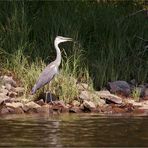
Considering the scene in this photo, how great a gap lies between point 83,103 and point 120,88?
68.6 inches

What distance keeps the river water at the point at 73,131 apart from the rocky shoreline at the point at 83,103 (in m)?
0.62

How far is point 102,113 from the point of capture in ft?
43.1

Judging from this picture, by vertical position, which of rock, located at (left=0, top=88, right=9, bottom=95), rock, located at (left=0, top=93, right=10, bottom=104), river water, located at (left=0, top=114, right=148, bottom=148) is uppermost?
rock, located at (left=0, top=88, right=9, bottom=95)

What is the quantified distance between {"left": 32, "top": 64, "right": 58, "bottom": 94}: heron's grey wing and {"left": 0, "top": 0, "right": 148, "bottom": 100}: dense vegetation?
0.34 meters

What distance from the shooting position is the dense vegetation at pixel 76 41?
50.1ft

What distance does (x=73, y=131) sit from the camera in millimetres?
10383

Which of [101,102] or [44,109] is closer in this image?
[44,109]

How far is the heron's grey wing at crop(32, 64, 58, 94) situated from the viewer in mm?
13594

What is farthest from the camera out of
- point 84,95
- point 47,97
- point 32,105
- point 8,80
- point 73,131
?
point 8,80

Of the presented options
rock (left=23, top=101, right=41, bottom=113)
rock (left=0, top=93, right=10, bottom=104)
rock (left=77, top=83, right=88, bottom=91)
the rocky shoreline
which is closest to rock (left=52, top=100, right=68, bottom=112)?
the rocky shoreline

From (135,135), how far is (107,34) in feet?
23.9

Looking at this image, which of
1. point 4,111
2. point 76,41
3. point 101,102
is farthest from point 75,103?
point 76,41

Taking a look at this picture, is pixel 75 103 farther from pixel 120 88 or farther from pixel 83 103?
pixel 120 88

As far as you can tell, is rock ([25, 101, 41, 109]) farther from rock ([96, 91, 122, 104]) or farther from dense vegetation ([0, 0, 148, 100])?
rock ([96, 91, 122, 104])
